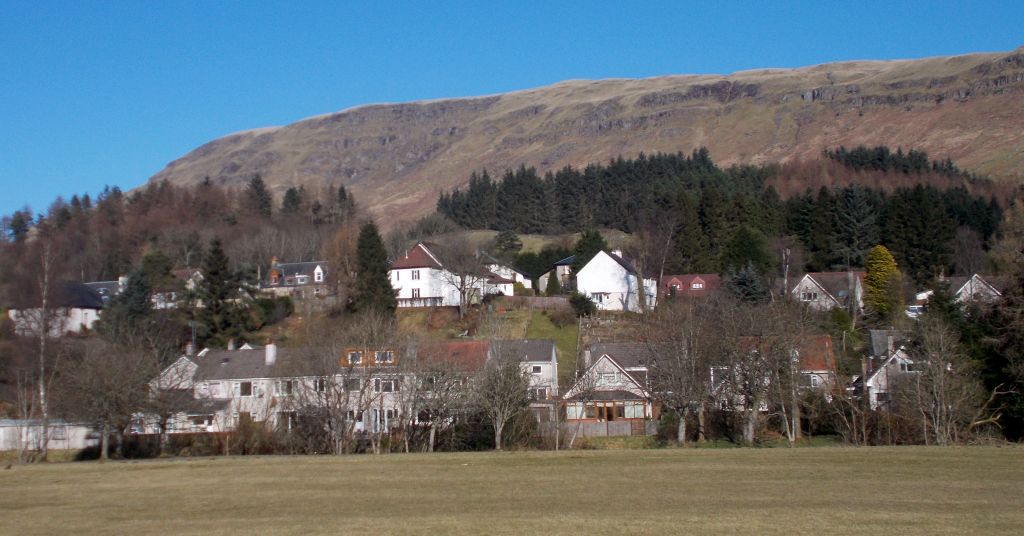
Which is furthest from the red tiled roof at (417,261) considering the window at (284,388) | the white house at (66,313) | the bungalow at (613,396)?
the window at (284,388)

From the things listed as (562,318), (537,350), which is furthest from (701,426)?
(562,318)

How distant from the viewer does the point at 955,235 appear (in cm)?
8806

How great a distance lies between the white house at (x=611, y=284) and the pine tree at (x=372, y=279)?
17009mm

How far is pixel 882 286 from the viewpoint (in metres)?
71.6

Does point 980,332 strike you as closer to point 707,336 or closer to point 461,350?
point 707,336

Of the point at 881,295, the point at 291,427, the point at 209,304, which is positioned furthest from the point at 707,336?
the point at 209,304

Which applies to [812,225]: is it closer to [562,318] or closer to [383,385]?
[562,318]

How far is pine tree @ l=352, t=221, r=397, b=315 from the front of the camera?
7112 centimetres

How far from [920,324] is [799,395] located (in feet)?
20.7

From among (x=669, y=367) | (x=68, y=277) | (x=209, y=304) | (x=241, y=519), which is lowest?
(x=241, y=519)

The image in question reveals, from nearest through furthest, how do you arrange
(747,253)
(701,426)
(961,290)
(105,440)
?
(105,440) → (701,426) → (961,290) → (747,253)

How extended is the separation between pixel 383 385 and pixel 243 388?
13217 mm

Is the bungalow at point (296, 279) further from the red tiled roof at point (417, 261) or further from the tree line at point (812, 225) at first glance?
the tree line at point (812, 225)

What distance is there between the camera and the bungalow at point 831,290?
2891 inches
